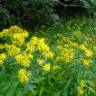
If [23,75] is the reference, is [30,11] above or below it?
below

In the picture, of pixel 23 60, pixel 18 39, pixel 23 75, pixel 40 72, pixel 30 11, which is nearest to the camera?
A: pixel 23 75

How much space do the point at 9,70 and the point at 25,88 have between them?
40 centimetres

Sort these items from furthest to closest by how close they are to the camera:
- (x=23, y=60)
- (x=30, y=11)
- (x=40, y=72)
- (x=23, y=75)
Result: (x=30, y=11), (x=40, y=72), (x=23, y=60), (x=23, y=75)

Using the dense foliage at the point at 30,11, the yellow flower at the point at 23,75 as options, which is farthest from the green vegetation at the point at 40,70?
the dense foliage at the point at 30,11

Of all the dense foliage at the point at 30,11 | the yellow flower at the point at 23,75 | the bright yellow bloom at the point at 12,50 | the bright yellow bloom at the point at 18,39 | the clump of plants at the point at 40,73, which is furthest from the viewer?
the dense foliage at the point at 30,11

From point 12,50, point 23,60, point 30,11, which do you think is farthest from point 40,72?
point 30,11

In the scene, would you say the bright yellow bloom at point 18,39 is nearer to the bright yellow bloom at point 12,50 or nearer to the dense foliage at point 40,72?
the dense foliage at point 40,72

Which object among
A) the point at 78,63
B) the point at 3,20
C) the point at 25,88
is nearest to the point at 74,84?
the point at 78,63

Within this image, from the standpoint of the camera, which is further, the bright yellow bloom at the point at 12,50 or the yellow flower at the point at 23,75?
the bright yellow bloom at the point at 12,50

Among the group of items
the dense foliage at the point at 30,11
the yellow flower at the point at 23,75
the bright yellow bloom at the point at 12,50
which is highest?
the bright yellow bloom at the point at 12,50

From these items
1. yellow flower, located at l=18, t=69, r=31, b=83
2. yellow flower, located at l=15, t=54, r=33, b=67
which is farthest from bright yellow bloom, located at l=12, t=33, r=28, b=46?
yellow flower, located at l=18, t=69, r=31, b=83

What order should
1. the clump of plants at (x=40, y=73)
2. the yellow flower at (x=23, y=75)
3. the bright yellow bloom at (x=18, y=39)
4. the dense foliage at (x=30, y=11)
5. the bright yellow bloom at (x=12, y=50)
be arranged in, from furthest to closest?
the dense foliage at (x=30, y=11)
the bright yellow bloom at (x=18, y=39)
the bright yellow bloom at (x=12, y=50)
the clump of plants at (x=40, y=73)
the yellow flower at (x=23, y=75)

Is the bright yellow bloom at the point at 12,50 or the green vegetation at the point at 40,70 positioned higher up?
the bright yellow bloom at the point at 12,50

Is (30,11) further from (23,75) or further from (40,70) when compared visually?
(23,75)
